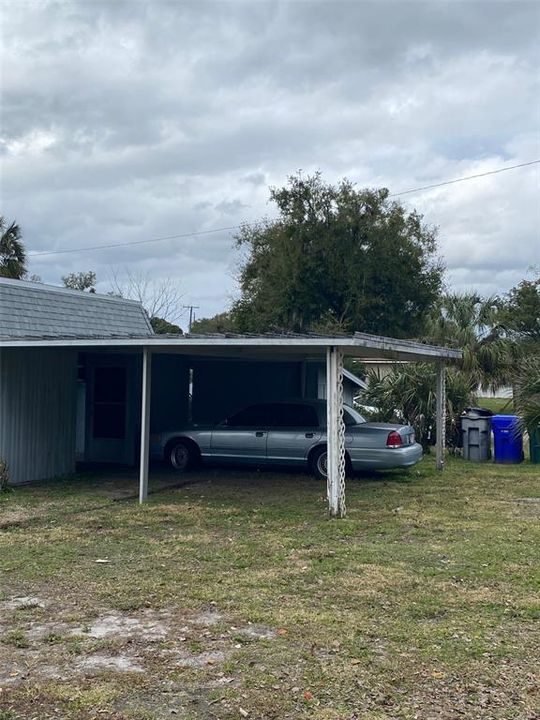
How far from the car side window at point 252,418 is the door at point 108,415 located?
273 cm

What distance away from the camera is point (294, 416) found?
13531 mm

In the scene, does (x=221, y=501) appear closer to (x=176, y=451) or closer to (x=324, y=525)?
(x=324, y=525)

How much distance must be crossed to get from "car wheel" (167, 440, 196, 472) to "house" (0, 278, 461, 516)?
661 millimetres

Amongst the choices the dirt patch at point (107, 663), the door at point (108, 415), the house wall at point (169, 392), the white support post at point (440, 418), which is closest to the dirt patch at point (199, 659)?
the dirt patch at point (107, 663)

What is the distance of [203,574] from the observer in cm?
709

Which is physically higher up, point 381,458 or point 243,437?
point 243,437

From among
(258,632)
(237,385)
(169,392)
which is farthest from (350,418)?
(258,632)

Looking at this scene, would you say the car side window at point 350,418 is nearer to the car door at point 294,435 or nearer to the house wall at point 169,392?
the car door at point 294,435

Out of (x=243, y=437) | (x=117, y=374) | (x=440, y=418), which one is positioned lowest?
(x=243, y=437)

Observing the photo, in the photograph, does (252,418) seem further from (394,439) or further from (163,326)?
(163,326)

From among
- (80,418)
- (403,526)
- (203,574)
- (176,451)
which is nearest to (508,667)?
(203,574)

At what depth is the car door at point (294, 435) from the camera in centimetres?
1328

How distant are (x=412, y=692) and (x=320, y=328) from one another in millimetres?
22368

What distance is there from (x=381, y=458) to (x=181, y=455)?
12.6 ft
